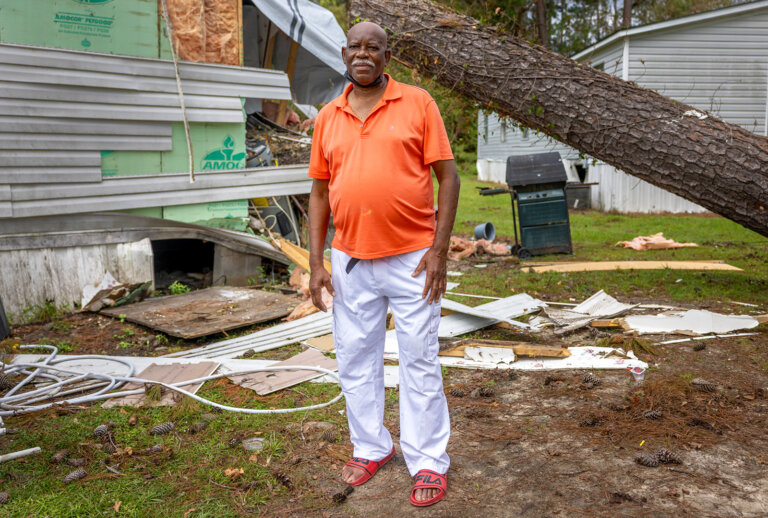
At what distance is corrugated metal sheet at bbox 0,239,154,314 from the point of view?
20.2 ft

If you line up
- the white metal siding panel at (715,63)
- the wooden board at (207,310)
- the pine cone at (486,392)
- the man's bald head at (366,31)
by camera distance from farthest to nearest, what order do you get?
the white metal siding panel at (715,63), the wooden board at (207,310), the pine cone at (486,392), the man's bald head at (366,31)

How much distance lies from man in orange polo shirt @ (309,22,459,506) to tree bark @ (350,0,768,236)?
3879 millimetres

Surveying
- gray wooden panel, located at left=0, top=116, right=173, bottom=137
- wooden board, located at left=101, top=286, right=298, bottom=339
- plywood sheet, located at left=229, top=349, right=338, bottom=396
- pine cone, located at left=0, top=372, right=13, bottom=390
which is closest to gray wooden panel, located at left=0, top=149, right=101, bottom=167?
gray wooden panel, located at left=0, top=116, right=173, bottom=137

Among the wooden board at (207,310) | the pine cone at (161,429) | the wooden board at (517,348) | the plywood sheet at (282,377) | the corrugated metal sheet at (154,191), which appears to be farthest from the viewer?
the corrugated metal sheet at (154,191)

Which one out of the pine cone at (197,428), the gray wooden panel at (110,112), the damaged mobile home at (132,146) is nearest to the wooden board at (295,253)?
the damaged mobile home at (132,146)

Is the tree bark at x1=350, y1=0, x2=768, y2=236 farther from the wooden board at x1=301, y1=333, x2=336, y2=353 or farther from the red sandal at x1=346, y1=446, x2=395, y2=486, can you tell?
the red sandal at x1=346, y1=446, x2=395, y2=486

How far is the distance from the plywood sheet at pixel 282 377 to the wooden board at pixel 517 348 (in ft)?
3.21

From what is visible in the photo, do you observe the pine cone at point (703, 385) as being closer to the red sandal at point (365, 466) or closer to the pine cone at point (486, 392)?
the pine cone at point (486, 392)

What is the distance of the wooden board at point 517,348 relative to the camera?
4766 mm

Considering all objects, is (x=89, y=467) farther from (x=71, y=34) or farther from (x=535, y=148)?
(x=535, y=148)

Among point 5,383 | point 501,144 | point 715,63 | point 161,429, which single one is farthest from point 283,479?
point 501,144

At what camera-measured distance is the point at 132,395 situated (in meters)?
4.36

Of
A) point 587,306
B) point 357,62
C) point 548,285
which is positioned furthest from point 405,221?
point 548,285

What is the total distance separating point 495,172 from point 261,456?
904 inches
